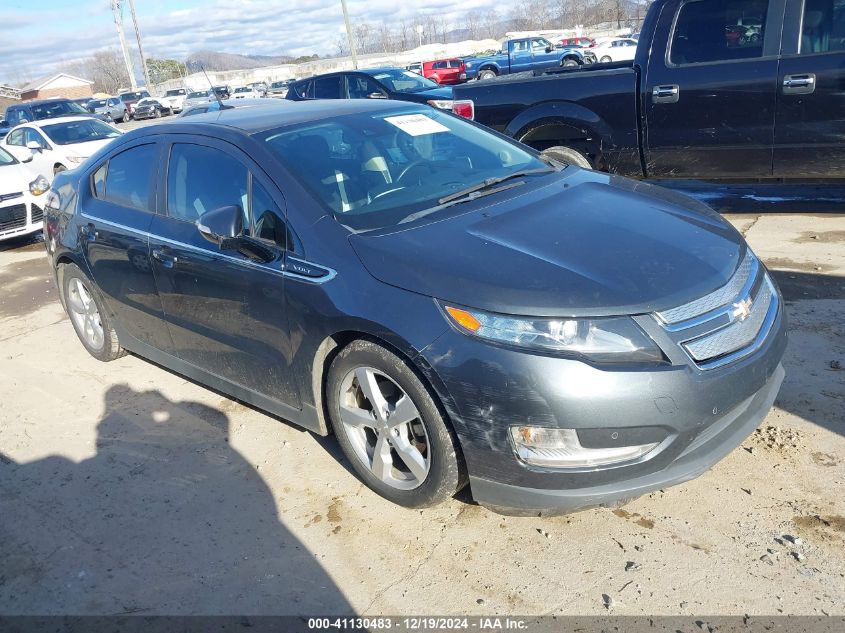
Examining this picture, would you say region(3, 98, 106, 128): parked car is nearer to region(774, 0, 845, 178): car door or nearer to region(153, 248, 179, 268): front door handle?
region(153, 248, 179, 268): front door handle

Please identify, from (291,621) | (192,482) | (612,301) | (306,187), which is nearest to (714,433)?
(612,301)

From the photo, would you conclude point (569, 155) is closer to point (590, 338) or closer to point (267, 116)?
point (267, 116)

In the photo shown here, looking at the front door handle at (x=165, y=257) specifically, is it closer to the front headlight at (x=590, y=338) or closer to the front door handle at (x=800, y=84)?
the front headlight at (x=590, y=338)

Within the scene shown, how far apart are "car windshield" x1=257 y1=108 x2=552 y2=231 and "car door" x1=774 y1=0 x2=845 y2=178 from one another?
312 cm

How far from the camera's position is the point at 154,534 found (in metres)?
3.22

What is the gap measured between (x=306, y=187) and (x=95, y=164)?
2225mm

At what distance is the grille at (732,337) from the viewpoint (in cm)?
263

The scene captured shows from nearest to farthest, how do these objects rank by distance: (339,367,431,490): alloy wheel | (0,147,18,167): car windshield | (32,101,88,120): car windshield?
(339,367,431,490): alloy wheel, (0,147,18,167): car windshield, (32,101,88,120): car windshield

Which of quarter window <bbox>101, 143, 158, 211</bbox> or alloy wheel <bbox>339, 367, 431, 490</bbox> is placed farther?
quarter window <bbox>101, 143, 158, 211</bbox>

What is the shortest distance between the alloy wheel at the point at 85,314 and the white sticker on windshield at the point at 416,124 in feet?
8.19

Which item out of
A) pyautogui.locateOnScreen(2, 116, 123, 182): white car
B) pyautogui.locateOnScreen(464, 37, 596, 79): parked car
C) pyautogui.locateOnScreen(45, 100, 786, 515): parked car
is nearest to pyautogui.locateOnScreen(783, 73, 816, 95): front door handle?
pyautogui.locateOnScreen(45, 100, 786, 515): parked car

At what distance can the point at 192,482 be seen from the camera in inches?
142

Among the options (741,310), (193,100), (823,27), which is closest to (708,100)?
(823,27)

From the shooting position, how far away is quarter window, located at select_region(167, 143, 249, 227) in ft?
11.7
